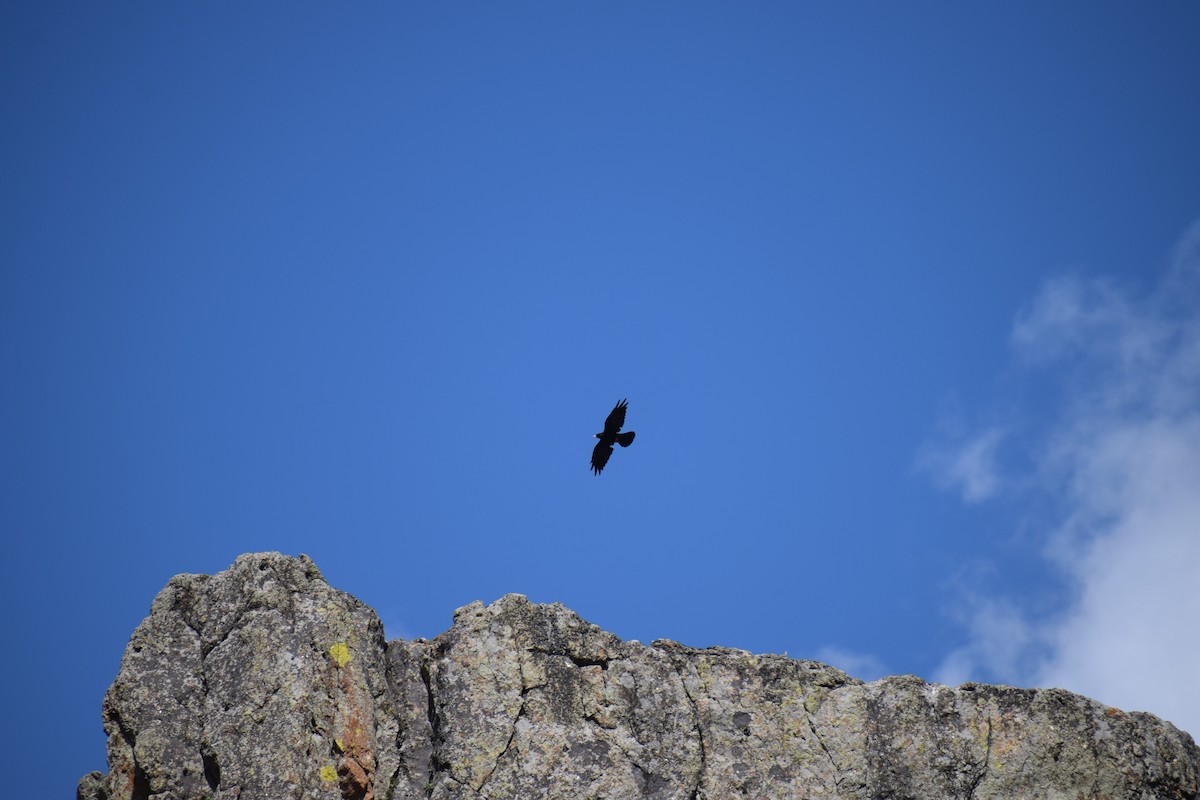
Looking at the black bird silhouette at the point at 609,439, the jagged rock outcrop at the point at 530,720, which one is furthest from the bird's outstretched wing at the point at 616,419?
Answer: the jagged rock outcrop at the point at 530,720

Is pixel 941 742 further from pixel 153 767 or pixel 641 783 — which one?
pixel 153 767

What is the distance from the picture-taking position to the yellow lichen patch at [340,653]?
2012 centimetres

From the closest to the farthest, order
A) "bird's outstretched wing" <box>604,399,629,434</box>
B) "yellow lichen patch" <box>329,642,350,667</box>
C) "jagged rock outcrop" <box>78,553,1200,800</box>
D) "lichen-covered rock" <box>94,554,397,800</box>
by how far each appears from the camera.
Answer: "lichen-covered rock" <box>94,554,397,800</box> < "jagged rock outcrop" <box>78,553,1200,800</box> < "yellow lichen patch" <box>329,642,350,667</box> < "bird's outstretched wing" <box>604,399,629,434</box>

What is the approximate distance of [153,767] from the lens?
19.1m

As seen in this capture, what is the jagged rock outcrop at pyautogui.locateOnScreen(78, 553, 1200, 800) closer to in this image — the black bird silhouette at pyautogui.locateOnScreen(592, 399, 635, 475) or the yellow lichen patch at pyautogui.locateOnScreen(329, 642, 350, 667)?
the yellow lichen patch at pyautogui.locateOnScreen(329, 642, 350, 667)

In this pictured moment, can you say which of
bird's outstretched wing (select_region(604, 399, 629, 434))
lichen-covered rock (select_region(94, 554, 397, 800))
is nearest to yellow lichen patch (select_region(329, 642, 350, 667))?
lichen-covered rock (select_region(94, 554, 397, 800))

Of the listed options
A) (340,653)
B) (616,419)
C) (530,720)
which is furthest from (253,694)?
(616,419)

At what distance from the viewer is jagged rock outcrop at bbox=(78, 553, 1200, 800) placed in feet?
63.5

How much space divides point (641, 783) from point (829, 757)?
3.28 metres

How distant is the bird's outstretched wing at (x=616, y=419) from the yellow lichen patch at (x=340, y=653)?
35.8 ft

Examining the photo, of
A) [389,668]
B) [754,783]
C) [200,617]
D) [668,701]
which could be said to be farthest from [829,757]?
[200,617]

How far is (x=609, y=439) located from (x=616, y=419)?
0.80 meters

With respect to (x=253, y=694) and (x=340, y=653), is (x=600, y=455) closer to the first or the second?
(x=340, y=653)

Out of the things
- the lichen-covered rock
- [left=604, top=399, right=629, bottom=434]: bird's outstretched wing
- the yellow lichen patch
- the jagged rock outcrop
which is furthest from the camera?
[left=604, top=399, right=629, bottom=434]: bird's outstretched wing
